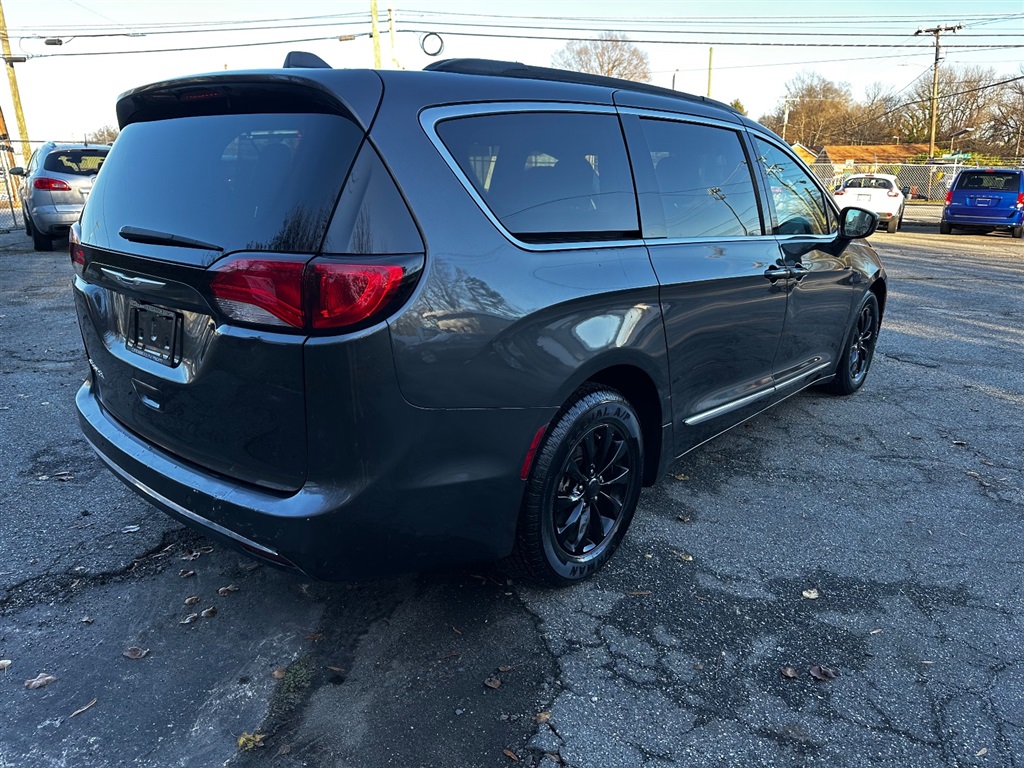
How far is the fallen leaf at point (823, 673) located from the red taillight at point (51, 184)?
12.9m

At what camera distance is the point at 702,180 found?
10.9 ft

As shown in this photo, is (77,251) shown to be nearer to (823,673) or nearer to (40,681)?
(40,681)

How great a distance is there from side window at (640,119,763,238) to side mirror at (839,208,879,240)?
1.08 m

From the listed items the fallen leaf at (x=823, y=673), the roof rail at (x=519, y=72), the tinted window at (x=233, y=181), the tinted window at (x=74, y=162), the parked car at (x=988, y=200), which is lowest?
the fallen leaf at (x=823, y=673)

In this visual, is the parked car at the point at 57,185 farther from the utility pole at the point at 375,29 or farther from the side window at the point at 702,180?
the utility pole at the point at 375,29

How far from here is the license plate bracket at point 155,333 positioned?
2.23 m

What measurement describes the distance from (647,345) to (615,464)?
490 millimetres

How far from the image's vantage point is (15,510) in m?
3.35

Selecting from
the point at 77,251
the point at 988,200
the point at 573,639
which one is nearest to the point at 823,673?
the point at 573,639

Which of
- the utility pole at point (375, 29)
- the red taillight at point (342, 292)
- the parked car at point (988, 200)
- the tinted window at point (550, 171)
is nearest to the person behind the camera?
the red taillight at point (342, 292)

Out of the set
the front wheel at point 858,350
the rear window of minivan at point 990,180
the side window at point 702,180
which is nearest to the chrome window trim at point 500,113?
the side window at point 702,180

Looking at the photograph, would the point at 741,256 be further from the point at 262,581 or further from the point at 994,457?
the point at 262,581

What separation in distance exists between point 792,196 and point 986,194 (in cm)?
1843

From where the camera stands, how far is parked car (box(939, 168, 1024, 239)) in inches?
725
